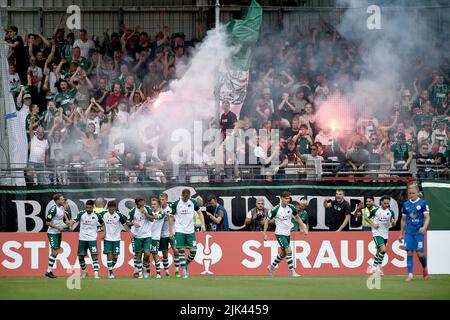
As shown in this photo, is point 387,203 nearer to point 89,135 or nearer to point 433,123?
point 433,123

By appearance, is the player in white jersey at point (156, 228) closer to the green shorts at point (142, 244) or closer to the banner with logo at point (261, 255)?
the green shorts at point (142, 244)

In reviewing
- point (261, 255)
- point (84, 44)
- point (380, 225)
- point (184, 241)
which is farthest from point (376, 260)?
point (84, 44)

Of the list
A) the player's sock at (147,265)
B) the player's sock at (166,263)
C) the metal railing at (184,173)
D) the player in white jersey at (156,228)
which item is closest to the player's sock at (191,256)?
the player's sock at (166,263)

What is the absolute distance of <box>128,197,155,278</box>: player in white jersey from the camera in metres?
25.7

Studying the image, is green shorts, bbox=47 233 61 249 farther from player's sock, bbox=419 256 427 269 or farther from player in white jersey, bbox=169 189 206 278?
player's sock, bbox=419 256 427 269

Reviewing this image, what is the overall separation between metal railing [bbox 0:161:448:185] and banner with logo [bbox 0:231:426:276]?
1369mm

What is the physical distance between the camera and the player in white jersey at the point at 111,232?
25812mm

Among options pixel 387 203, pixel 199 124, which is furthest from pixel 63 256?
pixel 387 203

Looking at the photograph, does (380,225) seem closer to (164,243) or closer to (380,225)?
(380,225)

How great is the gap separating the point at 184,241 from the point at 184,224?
41 cm

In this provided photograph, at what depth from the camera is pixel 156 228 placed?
1024 inches

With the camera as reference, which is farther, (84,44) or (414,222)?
(84,44)

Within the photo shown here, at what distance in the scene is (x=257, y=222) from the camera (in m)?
27.2

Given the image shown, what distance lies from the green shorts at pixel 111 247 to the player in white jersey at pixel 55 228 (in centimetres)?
107
